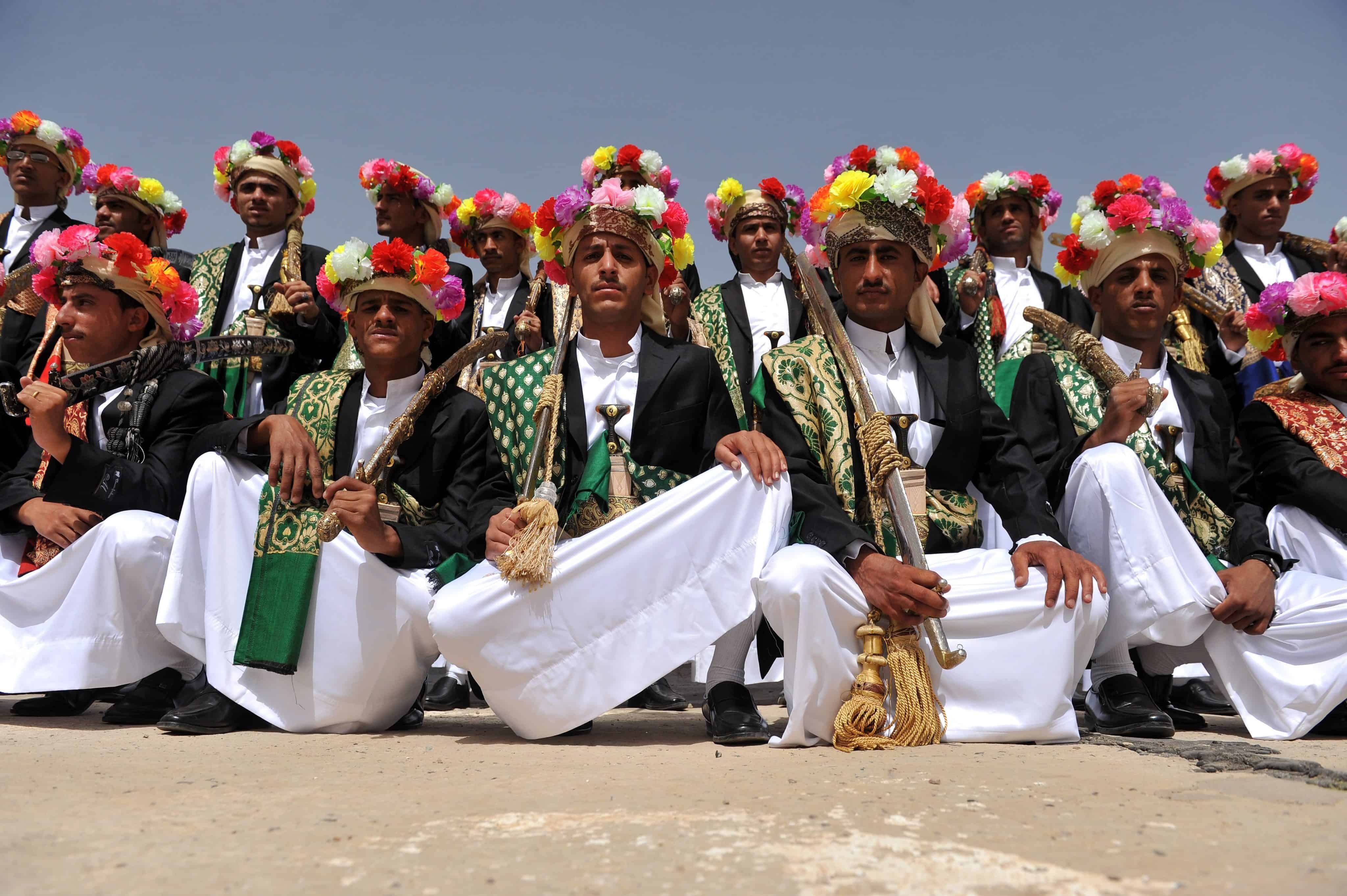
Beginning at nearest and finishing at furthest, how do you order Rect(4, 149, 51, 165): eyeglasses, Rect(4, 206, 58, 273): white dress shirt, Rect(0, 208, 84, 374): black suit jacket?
Rect(0, 208, 84, 374): black suit jacket < Rect(4, 206, 58, 273): white dress shirt < Rect(4, 149, 51, 165): eyeglasses

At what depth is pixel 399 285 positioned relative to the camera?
435cm

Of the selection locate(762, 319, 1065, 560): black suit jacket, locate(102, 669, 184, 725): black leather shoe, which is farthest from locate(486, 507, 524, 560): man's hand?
locate(102, 669, 184, 725): black leather shoe

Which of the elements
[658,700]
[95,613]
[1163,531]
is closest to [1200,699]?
[1163,531]

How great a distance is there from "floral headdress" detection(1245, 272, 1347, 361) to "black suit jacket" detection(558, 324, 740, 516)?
7.75 feet

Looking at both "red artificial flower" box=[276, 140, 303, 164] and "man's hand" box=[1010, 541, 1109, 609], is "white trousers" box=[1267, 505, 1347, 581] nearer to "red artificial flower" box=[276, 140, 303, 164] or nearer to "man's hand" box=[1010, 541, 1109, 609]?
"man's hand" box=[1010, 541, 1109, 609]

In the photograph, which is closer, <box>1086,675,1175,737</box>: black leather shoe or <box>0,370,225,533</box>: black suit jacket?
<box>1086,675,1175,737</box>: black leather shoe

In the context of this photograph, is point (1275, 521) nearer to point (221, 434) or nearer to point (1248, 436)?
point (1248, 436)

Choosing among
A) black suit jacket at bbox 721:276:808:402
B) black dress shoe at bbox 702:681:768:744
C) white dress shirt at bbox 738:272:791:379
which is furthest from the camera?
white dress shirt at bbox 738:272:791:379

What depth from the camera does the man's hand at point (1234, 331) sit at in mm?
5715

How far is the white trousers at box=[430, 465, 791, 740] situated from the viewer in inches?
134

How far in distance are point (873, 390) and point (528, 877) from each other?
274cm

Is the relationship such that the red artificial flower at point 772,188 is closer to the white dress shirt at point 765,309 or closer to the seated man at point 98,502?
the white dress shirt at point 765,309

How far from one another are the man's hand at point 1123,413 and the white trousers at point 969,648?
799 mm

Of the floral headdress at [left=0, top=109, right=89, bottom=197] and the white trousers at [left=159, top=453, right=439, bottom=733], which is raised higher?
the floral headdress at [left=0, top=109, right=89, bottom=197]
